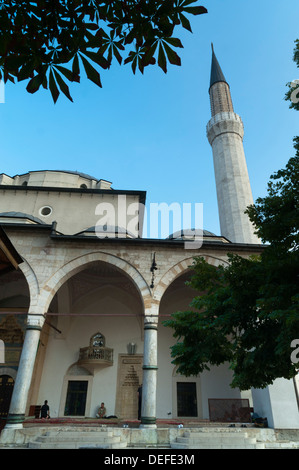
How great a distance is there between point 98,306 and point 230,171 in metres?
11.8

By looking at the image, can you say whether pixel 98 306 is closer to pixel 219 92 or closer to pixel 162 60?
pixel 162 60

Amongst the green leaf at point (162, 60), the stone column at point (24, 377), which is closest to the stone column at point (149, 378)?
the stone column at point (24, 377)

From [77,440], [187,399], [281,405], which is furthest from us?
[187,399]

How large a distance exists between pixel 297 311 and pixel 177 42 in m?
3.08

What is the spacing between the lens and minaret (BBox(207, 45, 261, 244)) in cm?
1723

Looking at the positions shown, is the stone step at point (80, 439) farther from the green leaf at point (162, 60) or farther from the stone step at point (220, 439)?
the green leaf at point (162, 60)

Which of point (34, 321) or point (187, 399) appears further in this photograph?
point (187, 399)

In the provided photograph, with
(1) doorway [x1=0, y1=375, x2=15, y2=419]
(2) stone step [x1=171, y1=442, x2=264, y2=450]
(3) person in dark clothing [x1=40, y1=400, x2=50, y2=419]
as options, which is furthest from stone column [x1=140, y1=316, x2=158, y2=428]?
(1) doorway [x1=0, y1=375, x2=15, y2=419]

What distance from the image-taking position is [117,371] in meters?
11.1

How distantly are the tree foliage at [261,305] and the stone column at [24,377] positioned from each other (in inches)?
161

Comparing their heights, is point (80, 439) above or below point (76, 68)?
below

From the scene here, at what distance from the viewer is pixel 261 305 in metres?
3.90

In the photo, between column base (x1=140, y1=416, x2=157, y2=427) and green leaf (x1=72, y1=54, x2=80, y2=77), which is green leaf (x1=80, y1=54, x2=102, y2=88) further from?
column base (x1=140, y1=416, x2=157, y2=427)

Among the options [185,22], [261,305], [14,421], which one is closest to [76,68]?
[185,22]
